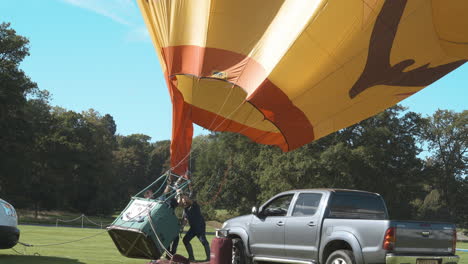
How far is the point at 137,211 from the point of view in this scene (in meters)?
11.8

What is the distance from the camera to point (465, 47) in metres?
13.2

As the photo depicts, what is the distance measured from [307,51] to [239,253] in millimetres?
4636

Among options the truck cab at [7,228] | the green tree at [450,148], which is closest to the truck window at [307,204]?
the truck cab at [7,228]

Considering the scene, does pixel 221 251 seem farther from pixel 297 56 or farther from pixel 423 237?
pixel 297 56

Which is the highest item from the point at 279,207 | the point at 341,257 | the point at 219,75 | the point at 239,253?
the point at 219,75

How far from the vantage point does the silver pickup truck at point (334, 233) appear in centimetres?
995

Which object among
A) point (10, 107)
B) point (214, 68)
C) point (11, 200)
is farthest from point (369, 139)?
point (214, 68)

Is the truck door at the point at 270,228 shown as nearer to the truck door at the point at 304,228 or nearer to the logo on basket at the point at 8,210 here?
the truck door at the point at 304,228

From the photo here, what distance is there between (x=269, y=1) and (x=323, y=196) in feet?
14.0

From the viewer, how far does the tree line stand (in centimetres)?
4881

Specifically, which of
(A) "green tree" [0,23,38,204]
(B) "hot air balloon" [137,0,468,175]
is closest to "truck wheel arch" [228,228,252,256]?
(B) "hot air balloon" [137,0,468,175]

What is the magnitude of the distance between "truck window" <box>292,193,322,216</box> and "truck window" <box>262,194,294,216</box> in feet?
1.16

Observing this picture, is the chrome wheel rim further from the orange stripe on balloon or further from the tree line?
the tree line

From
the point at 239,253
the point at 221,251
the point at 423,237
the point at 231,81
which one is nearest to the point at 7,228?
the point at 221,251
